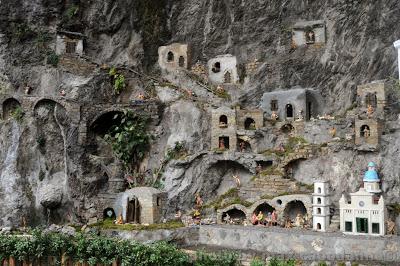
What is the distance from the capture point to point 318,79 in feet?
148

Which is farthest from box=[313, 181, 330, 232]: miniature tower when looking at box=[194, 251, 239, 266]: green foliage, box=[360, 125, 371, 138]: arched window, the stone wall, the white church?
box=[194, 251, 239, 266]: green foliage

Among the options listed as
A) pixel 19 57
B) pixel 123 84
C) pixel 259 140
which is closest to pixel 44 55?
pixel 19 57

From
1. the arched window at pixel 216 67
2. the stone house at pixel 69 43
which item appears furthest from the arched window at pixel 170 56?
the stone house at pixel 69 43

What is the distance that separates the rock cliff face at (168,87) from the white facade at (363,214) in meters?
2.48

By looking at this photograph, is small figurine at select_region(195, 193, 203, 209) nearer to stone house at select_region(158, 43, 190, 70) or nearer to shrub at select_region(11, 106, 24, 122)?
stone house at select_region(158, 43, 190, 70)

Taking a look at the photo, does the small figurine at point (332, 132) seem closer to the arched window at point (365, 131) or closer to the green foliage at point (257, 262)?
the arched window at point (365, 131)

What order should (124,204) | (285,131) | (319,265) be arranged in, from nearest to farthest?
(319,265), (124,204), (285,131)

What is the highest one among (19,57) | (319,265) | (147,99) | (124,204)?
(19,57)

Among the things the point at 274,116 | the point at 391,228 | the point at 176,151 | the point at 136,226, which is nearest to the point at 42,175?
the point at 136,226

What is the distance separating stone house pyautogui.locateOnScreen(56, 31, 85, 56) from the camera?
46.8 m

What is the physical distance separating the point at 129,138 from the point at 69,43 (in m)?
11.1

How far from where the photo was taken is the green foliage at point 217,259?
2950 centimetres

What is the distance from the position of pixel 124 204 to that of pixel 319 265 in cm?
1441

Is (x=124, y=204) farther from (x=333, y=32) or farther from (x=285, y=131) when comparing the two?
(x=333, y=32)
